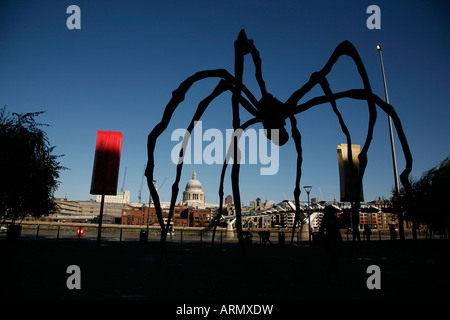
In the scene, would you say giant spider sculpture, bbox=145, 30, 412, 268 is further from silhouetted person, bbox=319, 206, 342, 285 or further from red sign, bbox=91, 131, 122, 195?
red sign, bbox=91, 131, 122, 195

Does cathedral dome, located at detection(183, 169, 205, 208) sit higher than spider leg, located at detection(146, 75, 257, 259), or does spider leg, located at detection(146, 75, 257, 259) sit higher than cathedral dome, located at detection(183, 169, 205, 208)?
cathedral dome, located at detection(183, 169, 205, 208)

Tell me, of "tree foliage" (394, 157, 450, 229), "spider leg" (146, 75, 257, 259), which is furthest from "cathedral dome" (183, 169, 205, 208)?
"spider leg" (146, 75, 257, 259)

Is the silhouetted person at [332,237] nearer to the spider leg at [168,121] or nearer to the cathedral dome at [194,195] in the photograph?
the spider leg at [168,121]

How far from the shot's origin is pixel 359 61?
4.28 m

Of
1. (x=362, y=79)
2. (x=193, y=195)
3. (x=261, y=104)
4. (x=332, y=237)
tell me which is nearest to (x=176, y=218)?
(x=193, y=195)

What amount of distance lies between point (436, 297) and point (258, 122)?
13.4 ft

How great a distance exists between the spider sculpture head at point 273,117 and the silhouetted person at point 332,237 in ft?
6.98

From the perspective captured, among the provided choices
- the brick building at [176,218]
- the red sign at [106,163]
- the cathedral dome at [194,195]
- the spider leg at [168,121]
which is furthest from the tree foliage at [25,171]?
the cathedral dome at [194,195]

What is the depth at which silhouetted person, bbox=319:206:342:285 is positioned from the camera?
5.31 m

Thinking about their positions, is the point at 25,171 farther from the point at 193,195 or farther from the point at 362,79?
the point at 193,195

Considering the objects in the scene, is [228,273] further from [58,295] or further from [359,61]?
[359,61]

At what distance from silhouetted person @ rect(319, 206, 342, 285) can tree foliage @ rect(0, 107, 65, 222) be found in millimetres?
15534

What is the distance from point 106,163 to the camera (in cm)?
1534
